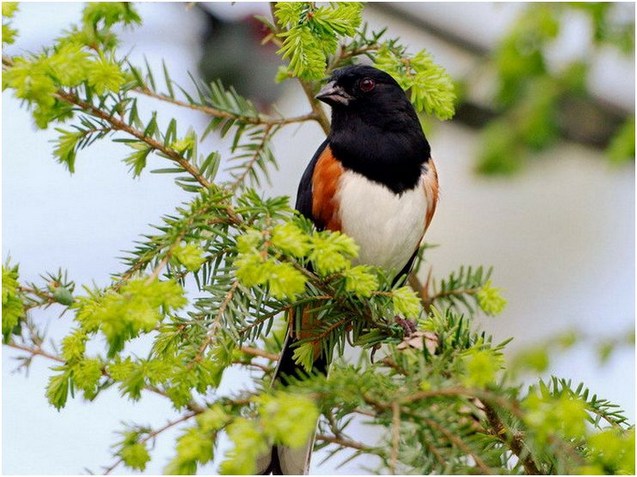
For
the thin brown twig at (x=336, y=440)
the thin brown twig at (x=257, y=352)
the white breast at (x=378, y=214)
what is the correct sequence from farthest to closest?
the white breast at (x=378, y=214), the thin brown twig at (x=257, y=352), the thin brown twig at (x=336, y=440)

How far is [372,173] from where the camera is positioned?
2189mm

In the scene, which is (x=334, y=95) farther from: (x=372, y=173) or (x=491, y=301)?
(x=491, y=301)

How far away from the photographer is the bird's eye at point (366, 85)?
222cm

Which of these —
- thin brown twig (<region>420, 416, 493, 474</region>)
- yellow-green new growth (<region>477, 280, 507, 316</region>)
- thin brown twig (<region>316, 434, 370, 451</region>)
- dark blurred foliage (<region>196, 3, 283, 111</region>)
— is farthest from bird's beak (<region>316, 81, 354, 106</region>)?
dark blurred foliage (<region>196, 3, 283, 111</region>)

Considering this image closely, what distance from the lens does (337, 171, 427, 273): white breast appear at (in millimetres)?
2160

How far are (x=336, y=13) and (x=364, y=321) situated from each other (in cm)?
52

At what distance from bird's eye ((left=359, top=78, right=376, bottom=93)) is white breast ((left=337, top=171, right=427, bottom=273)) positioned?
0.20 m

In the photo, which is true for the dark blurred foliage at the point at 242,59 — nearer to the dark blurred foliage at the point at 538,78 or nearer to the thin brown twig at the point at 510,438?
the dark blurred foliage at the point at 538,78

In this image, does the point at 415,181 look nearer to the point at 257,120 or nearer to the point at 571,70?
the point at 257,120

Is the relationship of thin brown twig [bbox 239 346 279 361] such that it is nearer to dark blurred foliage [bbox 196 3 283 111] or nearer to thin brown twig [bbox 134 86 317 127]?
thin brown twig [bbox 134 86 317 127]

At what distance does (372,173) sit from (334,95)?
7.6 inches

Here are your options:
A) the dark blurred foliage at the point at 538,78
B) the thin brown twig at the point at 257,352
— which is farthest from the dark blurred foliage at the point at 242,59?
the thin brown twig at the point at 257,352

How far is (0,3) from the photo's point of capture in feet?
4.76

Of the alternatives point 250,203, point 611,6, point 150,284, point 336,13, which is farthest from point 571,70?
point 150,284
